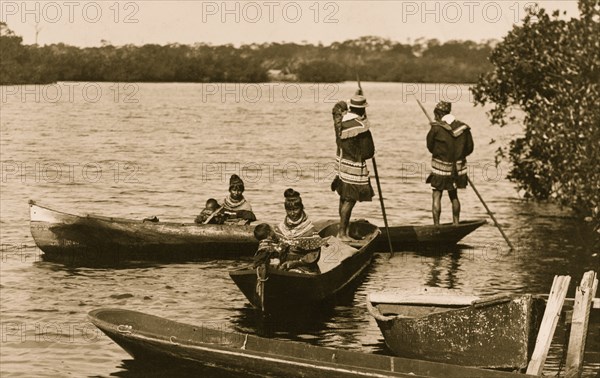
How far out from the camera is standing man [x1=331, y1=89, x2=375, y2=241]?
51.6ft

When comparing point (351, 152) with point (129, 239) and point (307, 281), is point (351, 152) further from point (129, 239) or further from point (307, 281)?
point (129, 239)

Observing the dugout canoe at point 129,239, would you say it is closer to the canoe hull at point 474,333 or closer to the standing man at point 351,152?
the standing man at point 351,152

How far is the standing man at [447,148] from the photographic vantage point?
57.4ft

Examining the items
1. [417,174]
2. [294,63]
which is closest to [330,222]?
[417,174]

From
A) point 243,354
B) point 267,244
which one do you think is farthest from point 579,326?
point 267,244

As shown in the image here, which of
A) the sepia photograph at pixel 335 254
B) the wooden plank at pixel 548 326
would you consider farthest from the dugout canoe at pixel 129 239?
the wooden plank at pixel 548 326

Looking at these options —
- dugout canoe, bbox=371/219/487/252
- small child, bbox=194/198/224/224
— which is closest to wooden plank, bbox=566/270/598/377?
dugout canoe, bbox=371/219/487/252

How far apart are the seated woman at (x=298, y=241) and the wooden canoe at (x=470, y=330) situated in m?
2.03

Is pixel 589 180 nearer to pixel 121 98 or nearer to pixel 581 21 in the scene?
pixel 581 21

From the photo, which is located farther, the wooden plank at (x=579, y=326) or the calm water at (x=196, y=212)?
the calm water at (x=196, y=212)

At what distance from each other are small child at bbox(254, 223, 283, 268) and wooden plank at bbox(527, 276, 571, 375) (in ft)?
11.2

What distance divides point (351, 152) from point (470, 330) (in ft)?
19.4

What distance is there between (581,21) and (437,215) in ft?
15.4

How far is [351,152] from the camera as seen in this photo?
15875 mm
